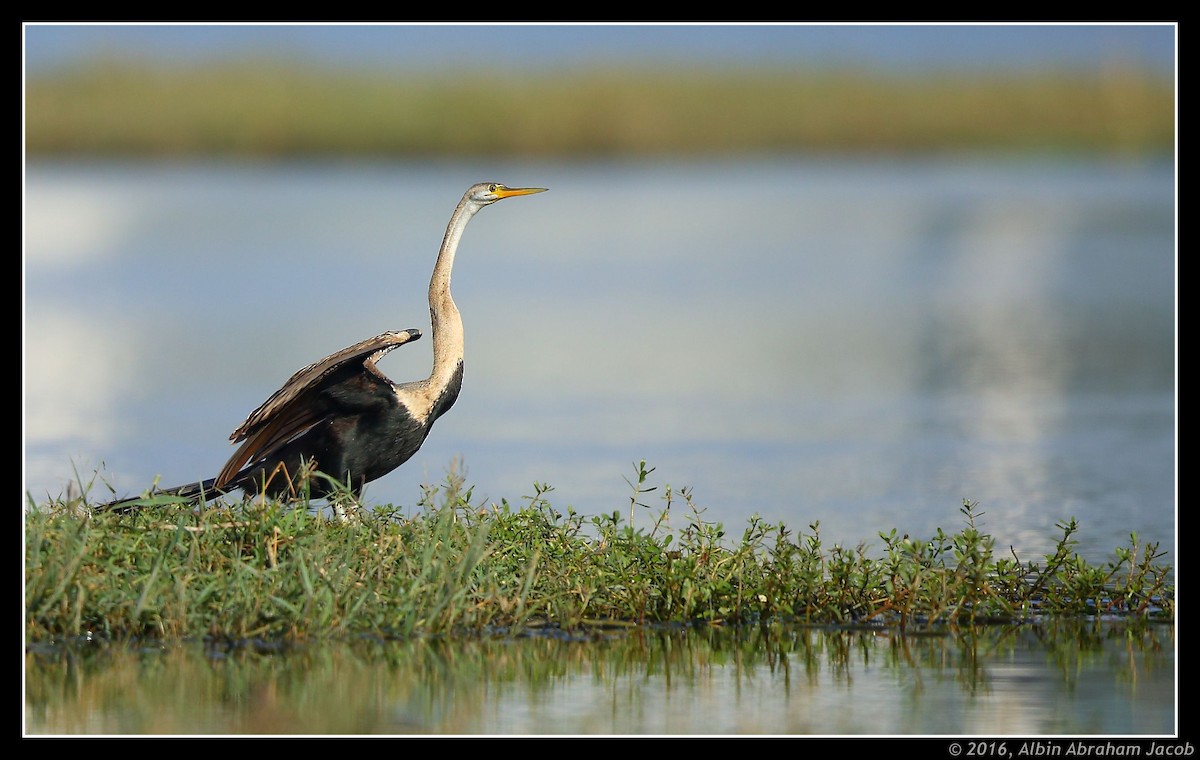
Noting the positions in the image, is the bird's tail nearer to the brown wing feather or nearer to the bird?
the bird

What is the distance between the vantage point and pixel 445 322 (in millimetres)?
9562

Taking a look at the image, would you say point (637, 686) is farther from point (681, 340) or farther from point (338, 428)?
point (681, 340)

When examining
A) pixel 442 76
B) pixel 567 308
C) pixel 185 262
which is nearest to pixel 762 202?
pixel 442 76

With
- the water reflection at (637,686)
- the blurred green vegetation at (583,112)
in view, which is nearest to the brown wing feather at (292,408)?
the water reflection at (637,686)

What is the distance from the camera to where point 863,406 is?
14.8 metres

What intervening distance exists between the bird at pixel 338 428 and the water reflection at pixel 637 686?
1.51m

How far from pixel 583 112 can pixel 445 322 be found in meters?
31.0

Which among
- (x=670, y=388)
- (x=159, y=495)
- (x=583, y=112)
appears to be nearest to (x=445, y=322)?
(x=159, y=495)

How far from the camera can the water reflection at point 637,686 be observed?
6891mm

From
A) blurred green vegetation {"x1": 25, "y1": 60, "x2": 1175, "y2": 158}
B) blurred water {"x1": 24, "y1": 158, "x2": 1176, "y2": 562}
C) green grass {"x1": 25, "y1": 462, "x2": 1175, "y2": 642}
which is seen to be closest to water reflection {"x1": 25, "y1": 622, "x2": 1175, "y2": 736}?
green grass {"x1": 25, "y1": 462, "x2": 1175, "y2": 642}

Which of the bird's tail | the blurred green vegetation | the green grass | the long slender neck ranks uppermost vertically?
the blurred green vegetation

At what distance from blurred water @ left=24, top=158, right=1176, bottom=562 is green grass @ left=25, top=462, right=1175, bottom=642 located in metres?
0.71

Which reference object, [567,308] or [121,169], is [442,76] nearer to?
[121,169]

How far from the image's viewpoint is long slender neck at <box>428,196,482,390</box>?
9422mm
